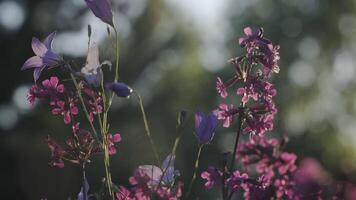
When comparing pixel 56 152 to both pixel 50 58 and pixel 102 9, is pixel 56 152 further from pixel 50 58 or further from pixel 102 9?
pixel 102 9

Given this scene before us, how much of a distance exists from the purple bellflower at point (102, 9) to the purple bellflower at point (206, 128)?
380 mm

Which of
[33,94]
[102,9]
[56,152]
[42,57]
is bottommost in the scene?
[56,152]

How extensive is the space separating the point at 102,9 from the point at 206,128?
0.45m

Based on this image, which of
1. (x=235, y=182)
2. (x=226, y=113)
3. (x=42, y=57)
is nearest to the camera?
(x=235, y=182)

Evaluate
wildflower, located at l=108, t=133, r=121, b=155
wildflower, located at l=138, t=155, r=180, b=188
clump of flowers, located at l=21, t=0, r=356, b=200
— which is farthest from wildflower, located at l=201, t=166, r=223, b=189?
wildflower, located at l=108, t=133, r=121, b=155

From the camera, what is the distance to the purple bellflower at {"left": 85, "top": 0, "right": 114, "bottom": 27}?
7.03ft

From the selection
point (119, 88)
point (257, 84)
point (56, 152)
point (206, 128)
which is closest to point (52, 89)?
point (56, 152)

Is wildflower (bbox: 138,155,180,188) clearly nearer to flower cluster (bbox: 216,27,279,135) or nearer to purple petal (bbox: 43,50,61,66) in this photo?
flower cluster (bbox: 216,27,279,135)

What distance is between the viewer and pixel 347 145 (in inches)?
808

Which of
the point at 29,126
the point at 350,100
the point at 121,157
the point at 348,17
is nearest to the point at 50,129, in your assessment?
the point at 29,126

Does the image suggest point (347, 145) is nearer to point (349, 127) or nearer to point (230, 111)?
point (349, 127)

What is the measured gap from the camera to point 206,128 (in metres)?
2.09

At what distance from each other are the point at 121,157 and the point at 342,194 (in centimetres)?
Result: 1419

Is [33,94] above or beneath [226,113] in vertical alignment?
beneath
